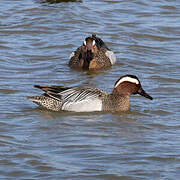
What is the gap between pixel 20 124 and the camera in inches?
337

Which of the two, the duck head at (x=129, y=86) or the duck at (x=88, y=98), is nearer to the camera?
the duck at (x=88, y=98)

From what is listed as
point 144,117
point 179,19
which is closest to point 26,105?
point 144,117

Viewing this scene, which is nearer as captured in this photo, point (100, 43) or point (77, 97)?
point (77, 97)

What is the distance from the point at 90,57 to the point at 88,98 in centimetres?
366

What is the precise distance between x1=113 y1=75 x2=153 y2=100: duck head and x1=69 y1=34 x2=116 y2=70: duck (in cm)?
312

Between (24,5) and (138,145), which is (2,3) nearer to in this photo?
(24,5)

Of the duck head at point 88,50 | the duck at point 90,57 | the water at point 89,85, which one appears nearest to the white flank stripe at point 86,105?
the water at point 89,85

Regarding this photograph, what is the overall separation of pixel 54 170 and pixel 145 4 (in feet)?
36.1

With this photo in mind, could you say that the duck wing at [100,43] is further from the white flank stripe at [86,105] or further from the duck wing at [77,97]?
the white flank stripe at [86,105]

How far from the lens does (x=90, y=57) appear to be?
42.1 feet

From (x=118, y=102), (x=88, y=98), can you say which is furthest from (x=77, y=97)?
(x=118, y=102)

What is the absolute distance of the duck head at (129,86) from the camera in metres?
9.45

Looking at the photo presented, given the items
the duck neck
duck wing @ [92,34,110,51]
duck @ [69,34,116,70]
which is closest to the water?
the duck neck

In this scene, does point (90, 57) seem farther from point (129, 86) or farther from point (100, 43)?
point (129, 86)
